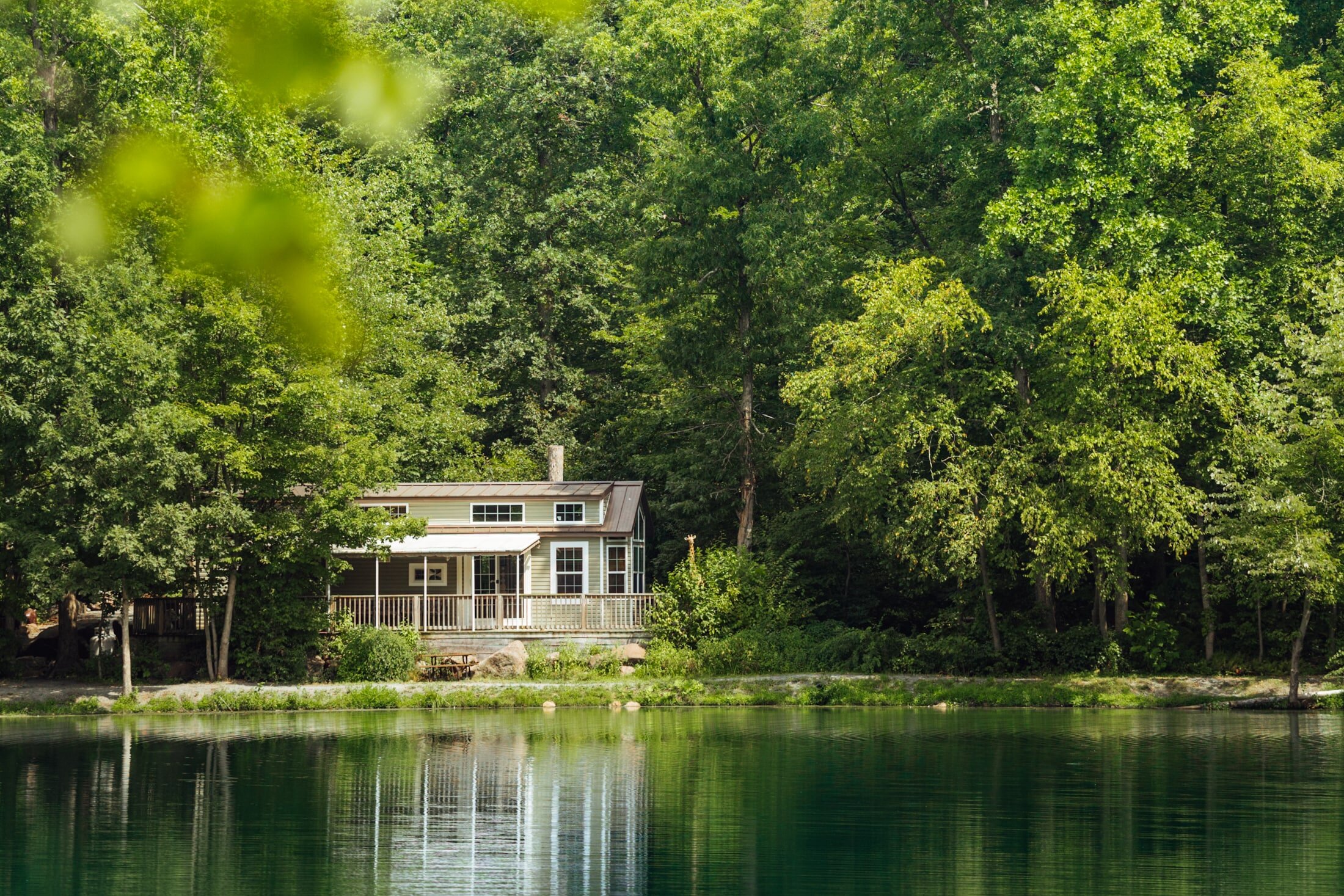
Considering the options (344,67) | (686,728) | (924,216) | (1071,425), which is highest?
(924,216)

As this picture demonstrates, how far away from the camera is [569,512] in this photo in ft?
145

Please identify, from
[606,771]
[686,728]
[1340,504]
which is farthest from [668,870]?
[1340,504]

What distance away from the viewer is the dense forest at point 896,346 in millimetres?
34500

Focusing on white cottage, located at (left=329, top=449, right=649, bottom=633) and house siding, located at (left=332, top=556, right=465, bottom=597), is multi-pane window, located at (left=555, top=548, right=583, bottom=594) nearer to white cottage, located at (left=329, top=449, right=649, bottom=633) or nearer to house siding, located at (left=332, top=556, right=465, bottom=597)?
white cottage, located at (left=329, top=449, right=649, bottom=633)

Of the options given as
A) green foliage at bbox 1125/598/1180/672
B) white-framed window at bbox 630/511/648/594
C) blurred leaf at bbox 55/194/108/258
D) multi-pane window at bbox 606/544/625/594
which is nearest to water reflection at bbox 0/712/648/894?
blurred leaf at bbox 55/194/108/258

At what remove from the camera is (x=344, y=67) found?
13.0ft

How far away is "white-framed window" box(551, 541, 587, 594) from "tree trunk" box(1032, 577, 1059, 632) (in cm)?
1286

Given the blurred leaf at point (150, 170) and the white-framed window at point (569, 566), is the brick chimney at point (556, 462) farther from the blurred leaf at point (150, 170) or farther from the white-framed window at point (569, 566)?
the blurred leaf at point (150, 170)

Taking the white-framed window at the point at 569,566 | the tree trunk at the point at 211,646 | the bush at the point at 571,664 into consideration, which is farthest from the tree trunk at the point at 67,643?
the white-framed window at the point at 569,566

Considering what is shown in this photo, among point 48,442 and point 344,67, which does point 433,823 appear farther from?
point 48,442

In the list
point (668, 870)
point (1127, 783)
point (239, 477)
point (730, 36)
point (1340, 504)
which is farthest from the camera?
point (730, 36)

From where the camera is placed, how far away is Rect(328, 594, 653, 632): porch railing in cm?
4059

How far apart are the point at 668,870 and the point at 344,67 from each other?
1182 centimetres

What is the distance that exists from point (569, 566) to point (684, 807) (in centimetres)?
2544
